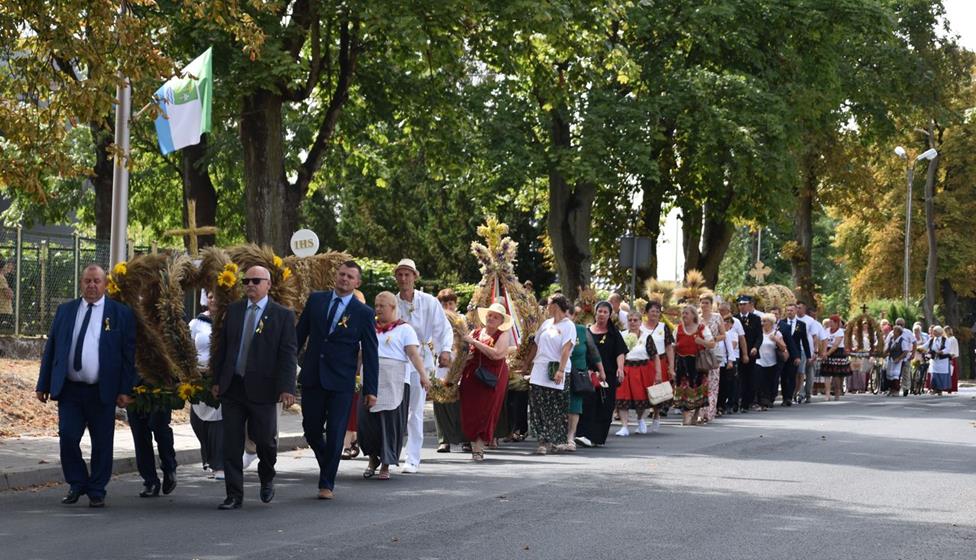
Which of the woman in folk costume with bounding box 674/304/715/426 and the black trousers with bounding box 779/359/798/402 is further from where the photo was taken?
the black trousers with bounding box 779/359/798/402

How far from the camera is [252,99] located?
2697 cm

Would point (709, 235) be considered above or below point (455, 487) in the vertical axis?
above

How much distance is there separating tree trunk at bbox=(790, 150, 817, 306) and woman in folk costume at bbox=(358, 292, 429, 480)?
33.2m

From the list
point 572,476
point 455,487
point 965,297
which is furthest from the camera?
point 965,297

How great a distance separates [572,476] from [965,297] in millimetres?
58982

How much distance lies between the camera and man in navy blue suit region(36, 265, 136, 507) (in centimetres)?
1220

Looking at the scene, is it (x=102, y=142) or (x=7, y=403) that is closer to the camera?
(x=7, y=403)

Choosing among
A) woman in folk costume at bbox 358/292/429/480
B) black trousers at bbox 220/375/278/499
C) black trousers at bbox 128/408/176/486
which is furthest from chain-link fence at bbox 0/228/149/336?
black trousers at bbox 220/375/278/499

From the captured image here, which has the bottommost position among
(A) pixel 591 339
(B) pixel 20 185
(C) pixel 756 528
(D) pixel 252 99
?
(C) pixel 756 528

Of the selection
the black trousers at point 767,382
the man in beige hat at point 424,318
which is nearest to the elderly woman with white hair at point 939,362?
the black trousers at point 767,382

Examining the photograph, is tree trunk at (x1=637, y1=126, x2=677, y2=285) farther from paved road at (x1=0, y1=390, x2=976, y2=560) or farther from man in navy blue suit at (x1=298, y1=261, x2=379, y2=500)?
man in navy blue suit at (x1=298, y1=261, x2=379, y2=500)

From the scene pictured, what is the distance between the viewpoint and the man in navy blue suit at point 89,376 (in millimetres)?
12195

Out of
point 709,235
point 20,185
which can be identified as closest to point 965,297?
point 709,235

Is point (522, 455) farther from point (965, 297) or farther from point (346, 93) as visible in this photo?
point (965, 297)
